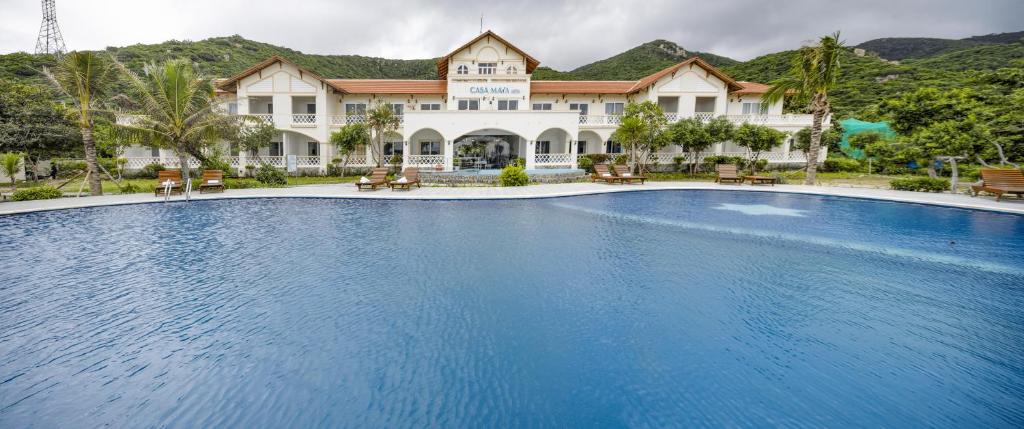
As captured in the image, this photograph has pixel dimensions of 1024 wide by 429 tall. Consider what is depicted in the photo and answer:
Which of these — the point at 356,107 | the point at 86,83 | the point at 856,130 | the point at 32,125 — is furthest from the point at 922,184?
the point at 32,125

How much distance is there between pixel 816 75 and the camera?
21.0 m

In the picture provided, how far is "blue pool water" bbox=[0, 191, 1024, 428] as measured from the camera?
154 inches

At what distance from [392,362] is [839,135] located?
3440cm

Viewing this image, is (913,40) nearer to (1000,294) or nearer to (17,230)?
(1000,294)

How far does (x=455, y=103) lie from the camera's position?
2933 centimetres

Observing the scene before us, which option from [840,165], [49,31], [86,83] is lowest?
[840,165]

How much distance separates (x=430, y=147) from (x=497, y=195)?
15183 millimetres

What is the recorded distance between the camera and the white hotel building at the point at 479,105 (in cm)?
2586

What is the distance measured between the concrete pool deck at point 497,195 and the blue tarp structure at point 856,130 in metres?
13.9

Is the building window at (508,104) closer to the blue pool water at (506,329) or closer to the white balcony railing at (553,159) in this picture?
the white balcony railing at (553,159)

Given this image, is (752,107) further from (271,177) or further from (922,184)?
(271,177)

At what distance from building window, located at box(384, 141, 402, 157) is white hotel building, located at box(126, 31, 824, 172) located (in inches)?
3.0

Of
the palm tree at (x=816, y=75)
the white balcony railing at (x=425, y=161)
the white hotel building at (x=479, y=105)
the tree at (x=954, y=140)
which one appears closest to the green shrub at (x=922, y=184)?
the tree at (x=954, y=140)

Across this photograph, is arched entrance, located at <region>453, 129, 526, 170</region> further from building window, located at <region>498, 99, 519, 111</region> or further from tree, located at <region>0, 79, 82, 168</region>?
tree, located at <region>0, 79, 82, 168</region>
